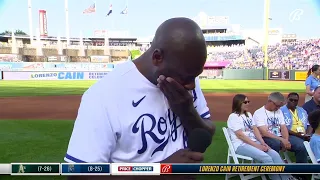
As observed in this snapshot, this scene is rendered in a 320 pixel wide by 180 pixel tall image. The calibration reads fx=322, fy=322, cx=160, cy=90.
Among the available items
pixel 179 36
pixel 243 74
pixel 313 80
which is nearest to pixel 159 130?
pixel 179 36

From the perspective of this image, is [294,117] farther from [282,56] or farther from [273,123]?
[282,56]

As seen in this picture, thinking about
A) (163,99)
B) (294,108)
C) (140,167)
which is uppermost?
(163,99)

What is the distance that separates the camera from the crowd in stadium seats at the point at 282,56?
30594mm

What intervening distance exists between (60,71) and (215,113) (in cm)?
2259

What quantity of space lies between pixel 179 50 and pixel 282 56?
34.6m

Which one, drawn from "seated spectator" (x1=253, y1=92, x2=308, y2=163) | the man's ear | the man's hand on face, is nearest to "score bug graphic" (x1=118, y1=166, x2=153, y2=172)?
the man's hand on face

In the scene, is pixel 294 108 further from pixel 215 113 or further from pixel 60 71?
pixel 60 71

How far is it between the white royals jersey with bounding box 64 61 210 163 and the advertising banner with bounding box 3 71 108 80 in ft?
92.7

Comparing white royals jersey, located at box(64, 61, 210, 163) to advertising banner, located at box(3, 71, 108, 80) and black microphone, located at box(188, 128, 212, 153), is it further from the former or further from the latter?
advertising banner, located at box(3, 71, 108, 80)

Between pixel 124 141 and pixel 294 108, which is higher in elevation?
pixel 124 141

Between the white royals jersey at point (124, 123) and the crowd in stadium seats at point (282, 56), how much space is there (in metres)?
26.9

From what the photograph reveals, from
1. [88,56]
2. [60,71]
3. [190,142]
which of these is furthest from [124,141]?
[88,56]

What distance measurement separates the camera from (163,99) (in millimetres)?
1060

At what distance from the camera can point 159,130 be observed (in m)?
1.06
